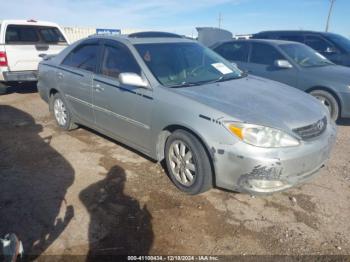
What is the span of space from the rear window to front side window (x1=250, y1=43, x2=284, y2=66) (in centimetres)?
539

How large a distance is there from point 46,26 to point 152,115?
656 centimetres

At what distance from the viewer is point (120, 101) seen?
13.0ft

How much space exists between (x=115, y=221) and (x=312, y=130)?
2.16 metres

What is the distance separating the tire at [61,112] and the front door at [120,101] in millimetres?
1006

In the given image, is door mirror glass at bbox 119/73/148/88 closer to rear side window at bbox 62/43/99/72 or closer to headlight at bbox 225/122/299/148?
rear side window at bbox 62/43/99/72

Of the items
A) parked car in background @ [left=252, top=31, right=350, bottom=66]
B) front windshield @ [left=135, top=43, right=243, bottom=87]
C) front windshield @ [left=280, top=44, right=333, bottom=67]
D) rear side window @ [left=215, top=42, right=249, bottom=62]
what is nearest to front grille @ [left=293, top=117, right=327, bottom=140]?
front windshield @ [left=135, top=43, right=243, bottom=87]

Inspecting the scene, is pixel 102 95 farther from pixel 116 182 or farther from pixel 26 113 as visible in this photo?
pixel 26 113

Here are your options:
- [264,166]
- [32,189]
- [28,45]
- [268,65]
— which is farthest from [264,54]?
[28,45]

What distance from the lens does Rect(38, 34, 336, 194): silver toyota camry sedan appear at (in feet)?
9.52

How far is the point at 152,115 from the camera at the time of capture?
3.61 metres

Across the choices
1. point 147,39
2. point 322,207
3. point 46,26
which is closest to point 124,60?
point 147,39

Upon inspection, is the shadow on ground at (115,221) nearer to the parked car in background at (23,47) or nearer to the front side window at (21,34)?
the parked car in background at (23,47)

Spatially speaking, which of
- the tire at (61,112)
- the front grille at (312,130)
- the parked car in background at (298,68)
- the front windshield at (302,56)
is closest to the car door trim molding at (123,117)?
the tire at (61,112)

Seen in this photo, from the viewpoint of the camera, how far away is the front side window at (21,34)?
7688 millimetres
